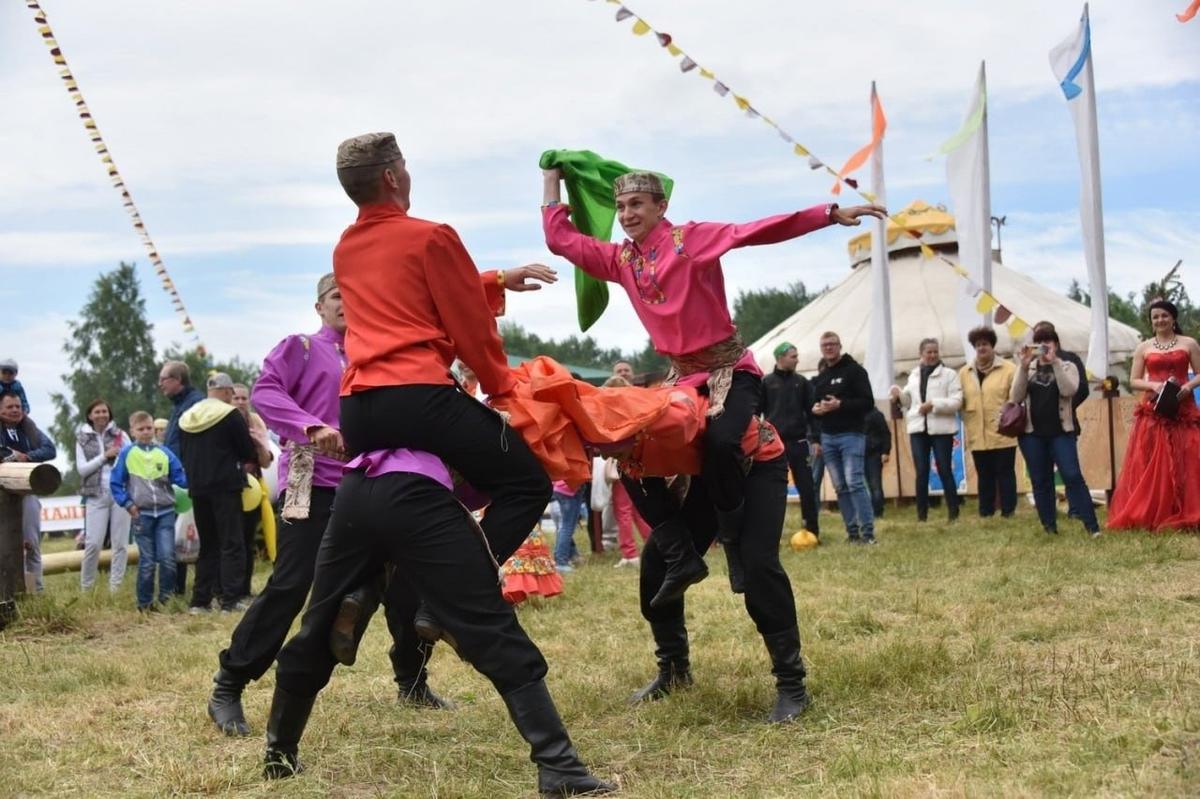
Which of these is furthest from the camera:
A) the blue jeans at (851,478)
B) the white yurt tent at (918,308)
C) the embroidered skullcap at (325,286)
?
the white yurt tent at (918,308)

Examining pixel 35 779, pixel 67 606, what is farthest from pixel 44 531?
pixel 35 779

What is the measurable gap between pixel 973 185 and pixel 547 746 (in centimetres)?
1273

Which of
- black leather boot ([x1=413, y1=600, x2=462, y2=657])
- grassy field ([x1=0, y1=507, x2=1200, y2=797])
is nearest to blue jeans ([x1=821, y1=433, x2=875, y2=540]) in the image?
grassy field ([x1=0, y1=507, x2=1200, y2=797])

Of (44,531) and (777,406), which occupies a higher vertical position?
(777,406)

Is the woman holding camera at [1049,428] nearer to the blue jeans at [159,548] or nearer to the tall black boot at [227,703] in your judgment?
the blue jeans at [159,548]

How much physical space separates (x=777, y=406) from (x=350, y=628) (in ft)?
27.5

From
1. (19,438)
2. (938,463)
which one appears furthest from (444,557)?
(938,463)

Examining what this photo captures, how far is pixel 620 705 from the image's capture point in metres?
5.61

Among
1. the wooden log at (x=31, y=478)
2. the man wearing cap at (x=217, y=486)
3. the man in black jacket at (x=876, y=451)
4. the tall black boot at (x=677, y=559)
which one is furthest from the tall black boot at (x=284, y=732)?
the man in black jacket at (x=876, y=451)

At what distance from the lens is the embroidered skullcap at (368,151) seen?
4.26 meters

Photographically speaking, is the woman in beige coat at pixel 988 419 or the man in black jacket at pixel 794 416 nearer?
the man in black jacket at pixel 794 416

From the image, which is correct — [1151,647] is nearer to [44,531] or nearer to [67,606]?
[67,606]

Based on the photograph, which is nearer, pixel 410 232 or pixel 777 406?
pixel 410 232

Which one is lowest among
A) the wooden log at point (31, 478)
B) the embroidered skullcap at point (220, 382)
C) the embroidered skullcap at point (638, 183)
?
the wooden log at point (31, 478)
